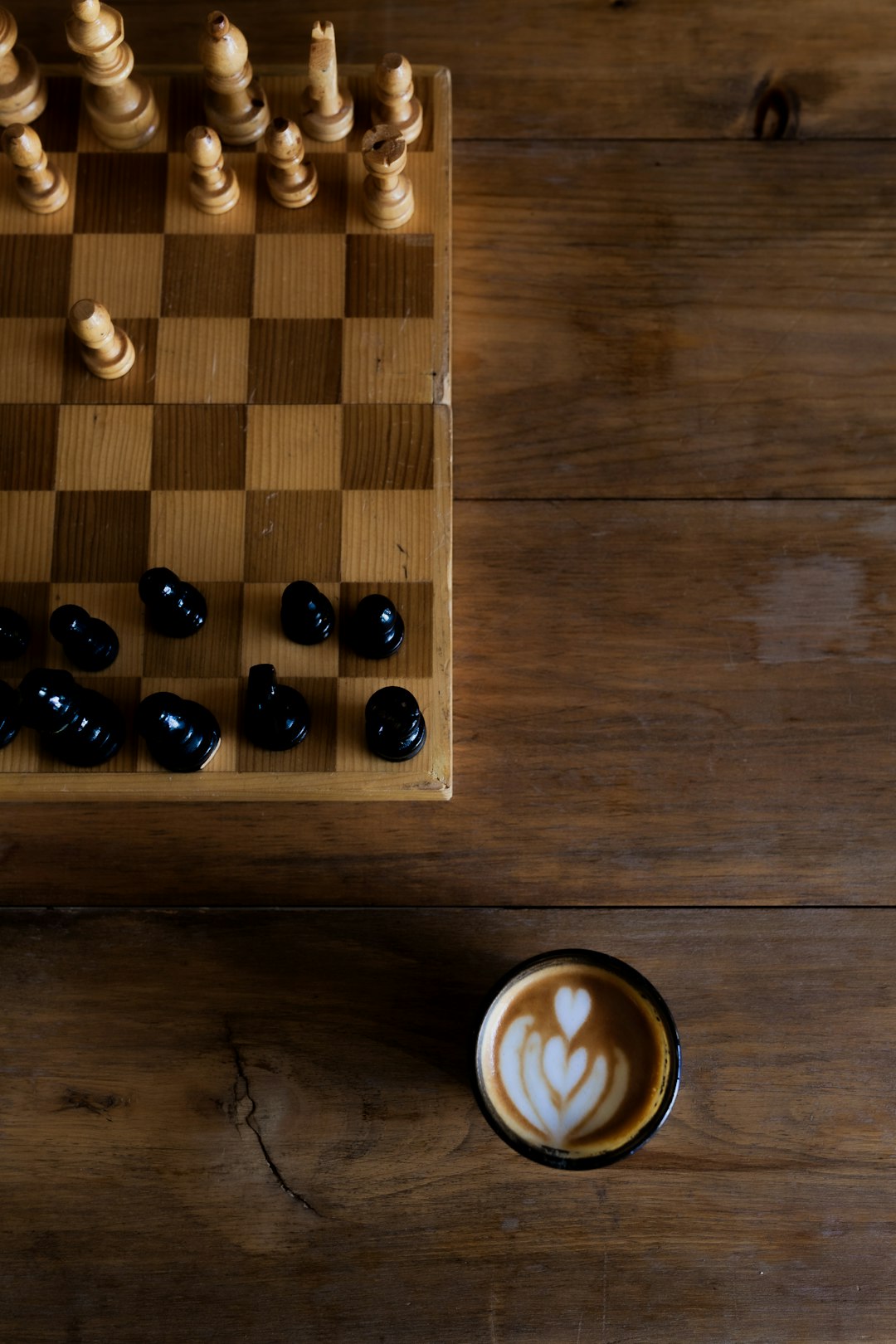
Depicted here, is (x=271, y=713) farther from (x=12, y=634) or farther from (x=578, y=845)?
(x=578, y=845)

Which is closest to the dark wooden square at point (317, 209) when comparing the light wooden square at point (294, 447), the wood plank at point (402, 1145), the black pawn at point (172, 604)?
the light wooden square at point (294, 447)

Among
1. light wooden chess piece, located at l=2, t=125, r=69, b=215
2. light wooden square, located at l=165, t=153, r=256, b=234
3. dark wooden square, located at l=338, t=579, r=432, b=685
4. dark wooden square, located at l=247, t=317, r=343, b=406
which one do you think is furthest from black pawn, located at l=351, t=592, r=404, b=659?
light wooden chess piece, located at l=2, t=125, r=69, b=215

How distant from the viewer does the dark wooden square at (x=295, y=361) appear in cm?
116

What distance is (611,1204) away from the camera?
1.13m

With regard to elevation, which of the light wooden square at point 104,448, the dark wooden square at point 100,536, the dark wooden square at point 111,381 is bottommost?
the dark wooden square at point 100,536

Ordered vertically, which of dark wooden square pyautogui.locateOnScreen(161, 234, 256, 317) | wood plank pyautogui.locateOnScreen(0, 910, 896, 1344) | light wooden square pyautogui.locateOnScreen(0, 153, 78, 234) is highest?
light wooden square pyautogui.locateOnScreen(0, 153, 78, 234)

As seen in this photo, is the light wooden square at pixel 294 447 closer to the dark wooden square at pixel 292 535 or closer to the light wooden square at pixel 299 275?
the dark wooden square at pixel 292 535

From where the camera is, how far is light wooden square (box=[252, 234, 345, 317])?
3.87 ft

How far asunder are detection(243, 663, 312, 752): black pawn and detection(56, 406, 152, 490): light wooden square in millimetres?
258

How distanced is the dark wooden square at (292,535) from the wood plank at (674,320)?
198 millimetres

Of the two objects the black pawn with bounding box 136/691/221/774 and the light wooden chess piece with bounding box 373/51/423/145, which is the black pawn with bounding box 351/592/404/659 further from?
the light wooden chess piece with bounding box 373/51/423/145

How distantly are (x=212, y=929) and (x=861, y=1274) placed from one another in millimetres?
767

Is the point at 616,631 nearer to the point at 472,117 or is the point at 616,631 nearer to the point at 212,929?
the point at 212,929

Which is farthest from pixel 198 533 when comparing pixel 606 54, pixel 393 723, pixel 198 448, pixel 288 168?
pixel 606 54
